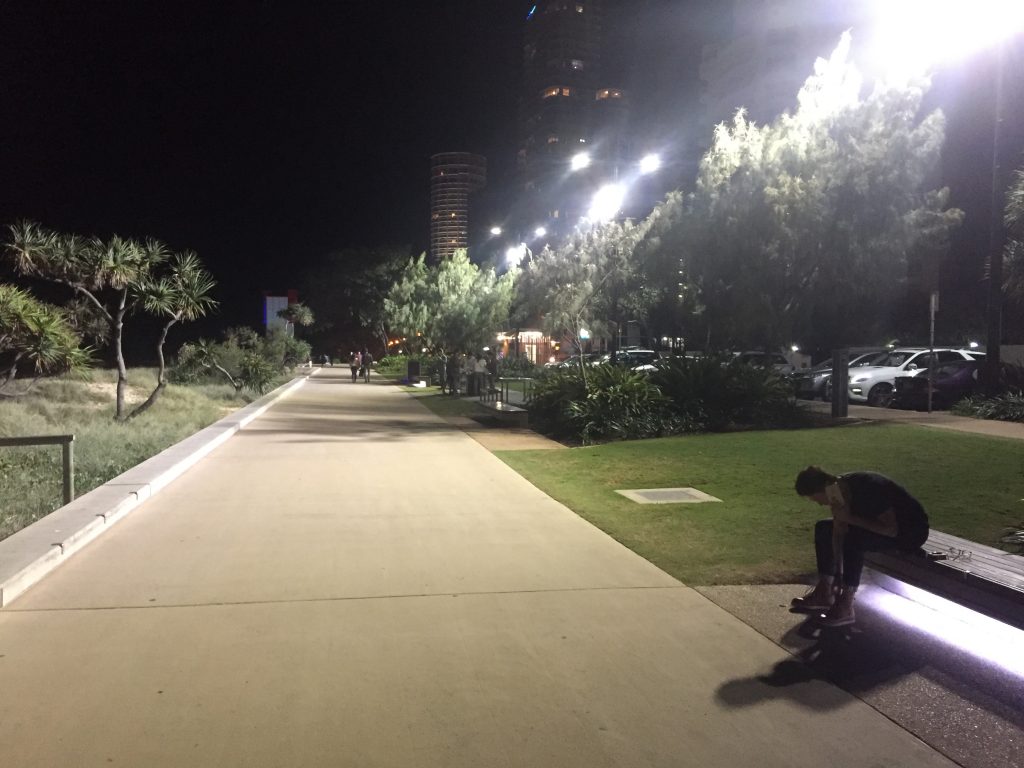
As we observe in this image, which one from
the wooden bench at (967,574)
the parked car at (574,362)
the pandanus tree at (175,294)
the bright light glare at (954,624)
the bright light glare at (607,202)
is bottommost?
the bright light glare at (954,624)

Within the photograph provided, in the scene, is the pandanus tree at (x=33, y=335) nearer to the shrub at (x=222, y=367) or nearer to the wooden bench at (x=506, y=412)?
the wooden bench at (x=506, y=412)

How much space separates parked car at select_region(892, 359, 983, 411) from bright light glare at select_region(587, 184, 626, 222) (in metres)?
8.52

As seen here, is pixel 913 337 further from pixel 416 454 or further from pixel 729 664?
pixel 729 664

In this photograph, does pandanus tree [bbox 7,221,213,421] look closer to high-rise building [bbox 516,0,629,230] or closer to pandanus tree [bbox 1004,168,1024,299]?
pandanus tree [bbox 1004,168,1024,299]

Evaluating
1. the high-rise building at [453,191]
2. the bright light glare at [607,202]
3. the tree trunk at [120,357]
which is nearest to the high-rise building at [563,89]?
the high-rise building at [453,191]

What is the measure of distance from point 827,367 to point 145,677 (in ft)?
78.6

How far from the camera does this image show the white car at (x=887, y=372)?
22656 mm

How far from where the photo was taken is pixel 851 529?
5461mm

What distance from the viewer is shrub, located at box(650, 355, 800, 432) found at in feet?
55.7

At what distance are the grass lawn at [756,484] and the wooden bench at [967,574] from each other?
1.05 meters

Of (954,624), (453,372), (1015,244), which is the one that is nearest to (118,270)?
(453,372)

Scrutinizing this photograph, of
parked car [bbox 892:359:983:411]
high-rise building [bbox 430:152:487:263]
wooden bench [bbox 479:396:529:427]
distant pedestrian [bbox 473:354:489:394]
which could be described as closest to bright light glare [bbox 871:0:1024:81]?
parked car [bbox 892:359:983:411]

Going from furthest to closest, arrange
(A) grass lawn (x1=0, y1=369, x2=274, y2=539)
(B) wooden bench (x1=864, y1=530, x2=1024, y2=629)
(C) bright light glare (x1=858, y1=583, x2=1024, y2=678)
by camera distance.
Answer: (A) grass lawn (x1=0, y1=369, x2=274, y2=539)
(C) bright light glare (x1=858, y1=583, x2=1024, y2=678)
(B) wooden bench (x1=864, y1=530, x2=1024, y2=629)

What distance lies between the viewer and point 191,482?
1120 cm
